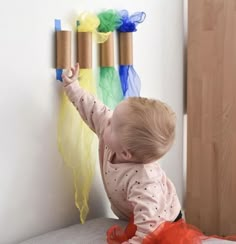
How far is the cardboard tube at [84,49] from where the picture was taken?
1224mm

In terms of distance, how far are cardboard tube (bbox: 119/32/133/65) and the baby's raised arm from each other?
19 centimetres

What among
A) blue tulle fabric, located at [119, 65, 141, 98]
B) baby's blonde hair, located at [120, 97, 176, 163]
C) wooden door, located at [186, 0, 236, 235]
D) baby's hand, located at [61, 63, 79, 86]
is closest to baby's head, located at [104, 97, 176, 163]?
baby's blonde hair, located at [120, 97, 176, 163]

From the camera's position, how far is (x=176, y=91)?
1.67 metres

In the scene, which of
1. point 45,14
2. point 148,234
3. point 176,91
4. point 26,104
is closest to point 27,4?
point 45,14

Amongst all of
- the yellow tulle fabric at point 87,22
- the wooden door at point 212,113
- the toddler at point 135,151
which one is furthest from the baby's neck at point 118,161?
the wooden door at point 212,113

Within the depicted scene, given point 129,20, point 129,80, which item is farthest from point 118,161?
point 129,20

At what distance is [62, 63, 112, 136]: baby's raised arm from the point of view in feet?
3.85

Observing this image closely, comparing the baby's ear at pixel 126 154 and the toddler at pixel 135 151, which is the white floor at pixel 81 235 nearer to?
the toddler at pixel 135 151

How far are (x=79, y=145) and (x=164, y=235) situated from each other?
0.35 m

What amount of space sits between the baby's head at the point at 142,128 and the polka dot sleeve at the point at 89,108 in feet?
0.31

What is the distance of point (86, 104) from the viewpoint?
47.2 inches

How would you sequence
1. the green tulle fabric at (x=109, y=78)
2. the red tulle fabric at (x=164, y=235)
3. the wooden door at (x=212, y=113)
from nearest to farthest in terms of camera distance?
the red tulle fabric at (x=164, y=235) < the green tulle fabric at (x=109, y=78) < the wooden door at (x=212, y=113)

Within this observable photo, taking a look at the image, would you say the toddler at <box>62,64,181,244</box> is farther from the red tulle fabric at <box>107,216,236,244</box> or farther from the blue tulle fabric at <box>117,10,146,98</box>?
the blue tulle fabric at <box>117,10,146,98</box>

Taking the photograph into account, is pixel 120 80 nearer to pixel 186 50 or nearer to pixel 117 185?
pixel 117 185
